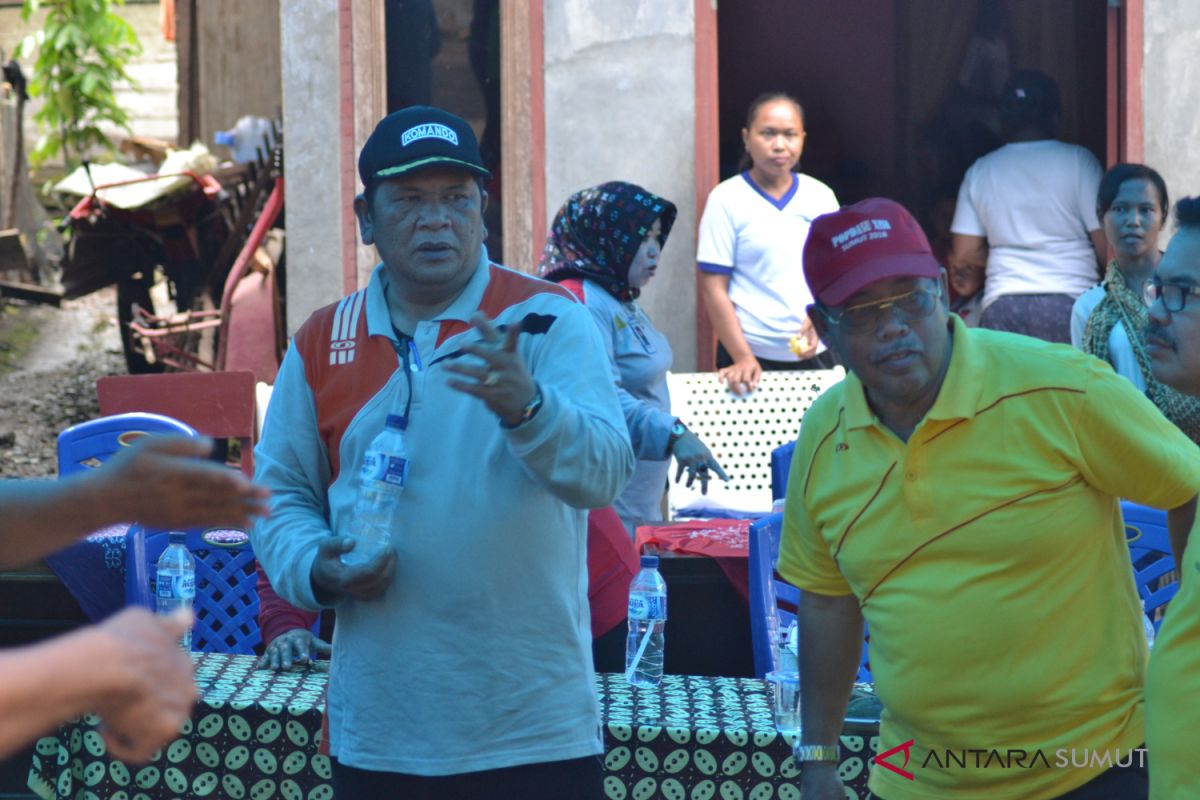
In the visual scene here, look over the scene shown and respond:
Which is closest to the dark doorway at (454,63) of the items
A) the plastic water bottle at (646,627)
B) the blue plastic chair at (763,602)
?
the blue plastic chair at (763,602)

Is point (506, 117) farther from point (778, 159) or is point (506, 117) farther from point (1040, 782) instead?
point (1040, 782)

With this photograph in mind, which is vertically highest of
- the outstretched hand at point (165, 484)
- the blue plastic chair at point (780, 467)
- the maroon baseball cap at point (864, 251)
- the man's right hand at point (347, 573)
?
the maroon baseball cap at point (864, 251)

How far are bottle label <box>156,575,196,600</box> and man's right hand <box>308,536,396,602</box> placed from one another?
1.94 metres

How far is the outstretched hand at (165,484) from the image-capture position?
1971 mm

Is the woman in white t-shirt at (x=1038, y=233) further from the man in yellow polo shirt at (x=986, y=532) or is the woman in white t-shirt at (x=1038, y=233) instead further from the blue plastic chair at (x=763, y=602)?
the man in yellow polo shirt at (x=986, y=532)

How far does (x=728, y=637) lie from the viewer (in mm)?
4734

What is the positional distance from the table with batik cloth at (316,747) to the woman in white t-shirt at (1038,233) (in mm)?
3889

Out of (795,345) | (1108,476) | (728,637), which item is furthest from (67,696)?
(795,345)

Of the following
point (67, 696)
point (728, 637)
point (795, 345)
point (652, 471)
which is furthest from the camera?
point (795, 345)

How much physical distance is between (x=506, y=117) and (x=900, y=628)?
5.50m

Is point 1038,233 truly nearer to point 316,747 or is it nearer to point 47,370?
point 316,747

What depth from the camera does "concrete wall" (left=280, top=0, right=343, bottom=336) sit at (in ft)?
26.0

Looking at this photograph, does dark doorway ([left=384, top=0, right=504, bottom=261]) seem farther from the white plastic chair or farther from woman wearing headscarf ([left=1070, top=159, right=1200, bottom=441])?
woman wearing headscarf ([left=1070, top=159, right=1200, bottom=441])

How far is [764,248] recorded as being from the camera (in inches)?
296
